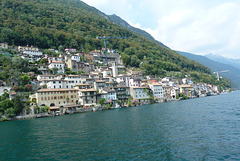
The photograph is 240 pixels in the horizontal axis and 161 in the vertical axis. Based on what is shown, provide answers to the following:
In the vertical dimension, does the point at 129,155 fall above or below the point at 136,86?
below

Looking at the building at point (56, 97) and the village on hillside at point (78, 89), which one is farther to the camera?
the village on hillside at point (78, 89)

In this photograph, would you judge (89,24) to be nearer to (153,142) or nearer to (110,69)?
(110,69)

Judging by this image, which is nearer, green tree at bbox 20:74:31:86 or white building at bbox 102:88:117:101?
green tree at bbox 20:74:31:86

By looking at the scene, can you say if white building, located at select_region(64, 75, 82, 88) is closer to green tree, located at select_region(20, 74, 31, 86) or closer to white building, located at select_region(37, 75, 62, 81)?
white building, located at select_region(37, 75, 62, 81)

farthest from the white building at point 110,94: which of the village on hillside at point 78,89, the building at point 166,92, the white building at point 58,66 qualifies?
the building at point 166,92

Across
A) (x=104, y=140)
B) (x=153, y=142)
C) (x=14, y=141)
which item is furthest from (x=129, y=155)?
(x=14, y=141)

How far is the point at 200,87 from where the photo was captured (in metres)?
136

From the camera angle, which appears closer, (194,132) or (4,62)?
(194,132)

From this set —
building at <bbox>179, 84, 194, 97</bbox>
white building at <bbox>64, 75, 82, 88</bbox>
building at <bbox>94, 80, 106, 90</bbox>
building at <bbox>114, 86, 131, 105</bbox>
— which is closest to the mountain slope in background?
building at <bbox>179, 84, 194, 97</bbox>

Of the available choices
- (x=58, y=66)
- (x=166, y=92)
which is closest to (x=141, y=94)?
(x=166, y=92)

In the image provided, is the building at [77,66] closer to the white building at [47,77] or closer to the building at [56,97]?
the white building at [47,77]

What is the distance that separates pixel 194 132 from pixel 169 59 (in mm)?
166849

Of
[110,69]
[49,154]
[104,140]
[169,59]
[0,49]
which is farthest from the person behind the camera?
[169,59]

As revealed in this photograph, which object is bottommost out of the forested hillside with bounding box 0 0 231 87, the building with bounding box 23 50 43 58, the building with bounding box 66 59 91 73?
the building with bounding box 66 59 91 73
